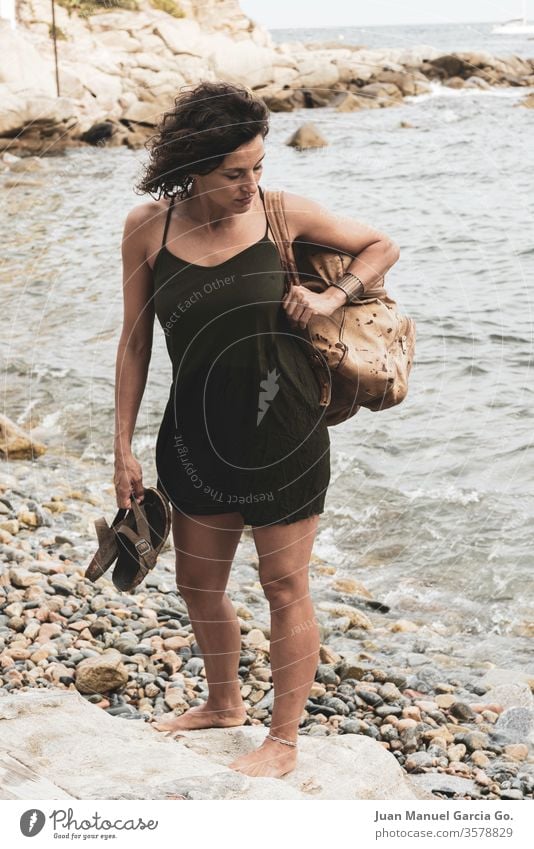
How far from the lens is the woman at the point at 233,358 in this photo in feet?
8.60

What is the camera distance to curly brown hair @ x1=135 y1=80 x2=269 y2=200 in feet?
8.34

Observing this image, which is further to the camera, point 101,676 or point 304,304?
point 101,676

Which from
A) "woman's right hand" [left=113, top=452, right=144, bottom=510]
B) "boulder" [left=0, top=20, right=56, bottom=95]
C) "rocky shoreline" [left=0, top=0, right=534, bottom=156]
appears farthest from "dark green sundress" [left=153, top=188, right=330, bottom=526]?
"boulder" [left=0, top=20, right=56, bottom=95]

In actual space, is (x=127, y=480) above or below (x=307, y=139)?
above

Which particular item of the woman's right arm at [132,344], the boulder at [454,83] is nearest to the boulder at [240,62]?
the boulder at [454,83]

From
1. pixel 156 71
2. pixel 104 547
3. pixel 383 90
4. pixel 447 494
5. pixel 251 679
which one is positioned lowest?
pixel 383 90

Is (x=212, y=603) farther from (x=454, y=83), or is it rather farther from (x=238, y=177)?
(x=454, y=83)

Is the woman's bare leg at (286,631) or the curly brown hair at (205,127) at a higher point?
the curly brown hair at (205,127)

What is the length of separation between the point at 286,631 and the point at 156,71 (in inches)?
1098

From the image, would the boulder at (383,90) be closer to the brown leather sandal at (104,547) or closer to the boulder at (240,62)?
the boulder at (240,62)

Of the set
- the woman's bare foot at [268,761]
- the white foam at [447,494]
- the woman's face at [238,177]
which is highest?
the woman's face at [238,177]

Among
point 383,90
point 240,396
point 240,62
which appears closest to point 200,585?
point 240,396

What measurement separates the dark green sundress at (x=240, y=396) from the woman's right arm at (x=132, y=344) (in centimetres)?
7

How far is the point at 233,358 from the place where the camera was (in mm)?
2701
